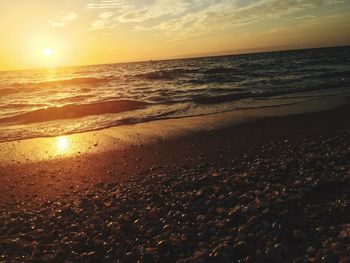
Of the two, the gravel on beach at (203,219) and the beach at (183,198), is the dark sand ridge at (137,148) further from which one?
the gravel on beach at (203,219)

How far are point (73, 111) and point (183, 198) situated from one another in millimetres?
16575

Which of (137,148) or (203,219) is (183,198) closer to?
(203,219)

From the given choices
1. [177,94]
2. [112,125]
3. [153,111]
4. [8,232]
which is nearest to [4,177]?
[8,232]

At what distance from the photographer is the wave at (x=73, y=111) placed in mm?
20220

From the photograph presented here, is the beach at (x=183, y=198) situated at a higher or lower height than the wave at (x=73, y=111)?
lower

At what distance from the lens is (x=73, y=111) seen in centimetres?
2189

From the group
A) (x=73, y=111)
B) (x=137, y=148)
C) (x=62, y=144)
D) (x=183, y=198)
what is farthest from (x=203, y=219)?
(x=73, y=111)

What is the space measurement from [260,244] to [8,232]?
4701 millimetres

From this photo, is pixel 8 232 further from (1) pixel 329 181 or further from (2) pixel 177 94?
(2) pixel 177 94

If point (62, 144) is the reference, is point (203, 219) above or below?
below

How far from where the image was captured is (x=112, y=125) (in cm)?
1619

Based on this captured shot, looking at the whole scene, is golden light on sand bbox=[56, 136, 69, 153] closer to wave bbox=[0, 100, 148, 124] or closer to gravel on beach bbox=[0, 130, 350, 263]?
gravel on beach bbox=[0, 130, 350, 263]

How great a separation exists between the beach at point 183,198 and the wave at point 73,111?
7.72m

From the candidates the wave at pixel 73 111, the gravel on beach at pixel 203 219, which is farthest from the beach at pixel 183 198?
the wave at pixel 73 111
